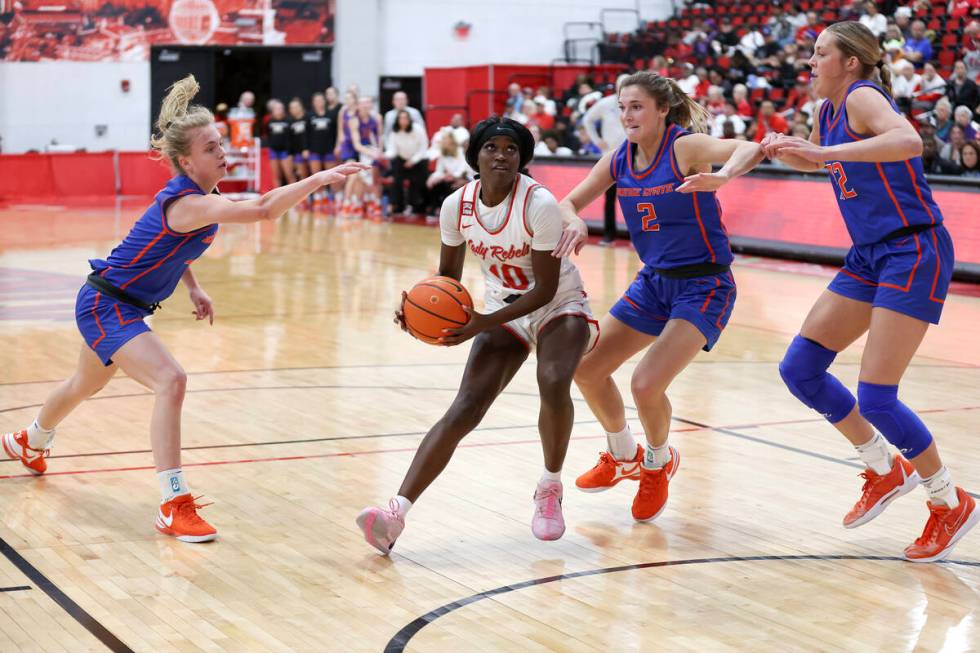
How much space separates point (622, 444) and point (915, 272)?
1.57 m

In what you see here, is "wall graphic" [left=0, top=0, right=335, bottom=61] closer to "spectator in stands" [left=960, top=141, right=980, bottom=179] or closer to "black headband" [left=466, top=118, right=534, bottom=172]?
"spectator in stands" [left=960, top=141, right=980, bottom=179]

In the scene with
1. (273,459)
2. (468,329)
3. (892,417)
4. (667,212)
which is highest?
(667,212)

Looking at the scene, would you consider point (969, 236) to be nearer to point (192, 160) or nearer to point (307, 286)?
point (307, 286)

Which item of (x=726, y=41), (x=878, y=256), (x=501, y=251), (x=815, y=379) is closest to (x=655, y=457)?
(x=815, y=379)

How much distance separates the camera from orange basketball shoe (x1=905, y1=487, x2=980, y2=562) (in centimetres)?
489

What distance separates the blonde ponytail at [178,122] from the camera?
17.2 ft

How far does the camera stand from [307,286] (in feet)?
42.0

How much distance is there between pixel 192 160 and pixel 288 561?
5.37 ft

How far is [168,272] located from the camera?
5.41 meters

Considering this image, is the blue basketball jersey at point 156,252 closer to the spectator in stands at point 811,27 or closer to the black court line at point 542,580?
the black court line at point 542,580

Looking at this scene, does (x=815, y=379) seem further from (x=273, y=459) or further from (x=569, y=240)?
(x=273, y=459)

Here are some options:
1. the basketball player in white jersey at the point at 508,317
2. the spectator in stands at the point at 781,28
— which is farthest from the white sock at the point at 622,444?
the spectator in stands at the point at 781,28

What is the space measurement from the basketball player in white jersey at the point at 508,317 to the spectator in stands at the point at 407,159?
1585cm

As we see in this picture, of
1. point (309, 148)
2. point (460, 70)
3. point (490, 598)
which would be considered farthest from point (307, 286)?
point (460, 70)
